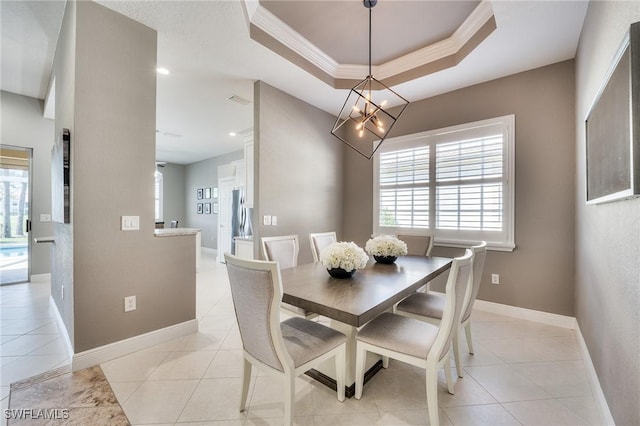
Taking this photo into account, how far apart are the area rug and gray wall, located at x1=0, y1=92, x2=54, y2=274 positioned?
3421mm

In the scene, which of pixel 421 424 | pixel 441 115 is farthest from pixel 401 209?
pixel 421 424

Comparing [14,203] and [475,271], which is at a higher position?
[14,203]

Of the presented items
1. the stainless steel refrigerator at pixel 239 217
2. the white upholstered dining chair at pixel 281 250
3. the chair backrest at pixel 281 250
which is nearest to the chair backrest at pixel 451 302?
the white upholstered dining chair at pixel 281 250

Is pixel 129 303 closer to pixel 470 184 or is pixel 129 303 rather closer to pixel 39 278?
pixel 39 278

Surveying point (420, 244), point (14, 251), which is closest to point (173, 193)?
point (14, 251)

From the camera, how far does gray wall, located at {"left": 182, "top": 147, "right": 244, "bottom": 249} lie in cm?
773

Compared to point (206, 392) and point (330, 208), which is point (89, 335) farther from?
point (330, 208)

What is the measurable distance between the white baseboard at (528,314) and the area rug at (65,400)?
3.50 m

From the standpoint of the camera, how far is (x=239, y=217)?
6141mm

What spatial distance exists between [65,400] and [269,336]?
1.50 metres

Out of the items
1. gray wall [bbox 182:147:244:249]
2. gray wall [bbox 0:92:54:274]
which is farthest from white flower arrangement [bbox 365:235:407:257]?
gray wall [bbox 182:147:244:249]

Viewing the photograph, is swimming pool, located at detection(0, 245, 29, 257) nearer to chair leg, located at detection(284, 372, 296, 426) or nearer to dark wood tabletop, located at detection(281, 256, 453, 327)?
dark wood tabletop, located at detection(281, 256, 453, 327)

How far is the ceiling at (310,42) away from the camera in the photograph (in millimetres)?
2168

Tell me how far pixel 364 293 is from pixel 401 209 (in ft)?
8.38
